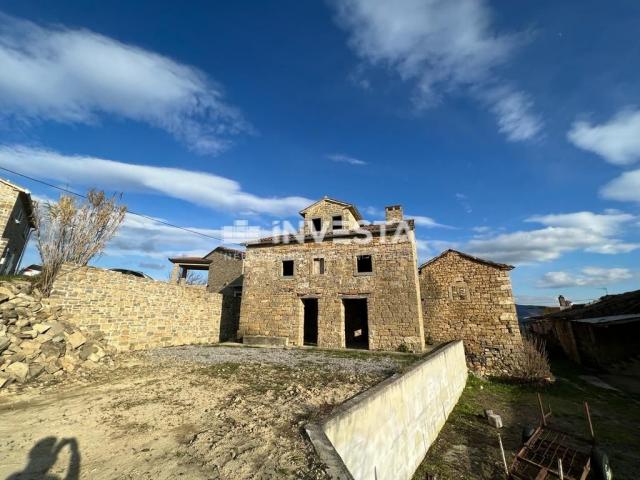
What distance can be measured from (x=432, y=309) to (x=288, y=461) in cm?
1246

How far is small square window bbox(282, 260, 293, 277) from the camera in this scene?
14.3 m

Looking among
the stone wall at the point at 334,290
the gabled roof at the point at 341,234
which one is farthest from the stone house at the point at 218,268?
the gabled roof at the point at 341,234

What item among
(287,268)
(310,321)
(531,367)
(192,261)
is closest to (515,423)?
(531,367)

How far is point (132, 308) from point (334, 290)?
829 centimetres

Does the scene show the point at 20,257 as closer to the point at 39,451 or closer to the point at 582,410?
the point at 39,451

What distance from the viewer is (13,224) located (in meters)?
14.2

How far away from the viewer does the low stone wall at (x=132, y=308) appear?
29.0 feet

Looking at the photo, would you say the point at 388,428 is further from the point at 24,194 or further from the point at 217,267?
the point at 217,267

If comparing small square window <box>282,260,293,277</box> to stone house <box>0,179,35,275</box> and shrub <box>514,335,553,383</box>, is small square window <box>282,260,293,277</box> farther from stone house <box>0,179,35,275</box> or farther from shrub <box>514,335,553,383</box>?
shrub <box>514,335,553,383</box>

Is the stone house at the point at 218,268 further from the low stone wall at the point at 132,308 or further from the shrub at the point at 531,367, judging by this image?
the shrub at the point at 531,367

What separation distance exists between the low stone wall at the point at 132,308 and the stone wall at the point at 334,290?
2439 mm

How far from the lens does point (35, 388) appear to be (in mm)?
5531

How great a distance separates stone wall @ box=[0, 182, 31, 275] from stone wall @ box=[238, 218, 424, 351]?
10.0 meters

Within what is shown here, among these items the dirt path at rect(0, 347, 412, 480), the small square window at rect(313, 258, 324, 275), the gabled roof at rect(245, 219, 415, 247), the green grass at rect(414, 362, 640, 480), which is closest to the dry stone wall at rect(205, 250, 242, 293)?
the gabled roof at rect(245, 219, 415, 247)
